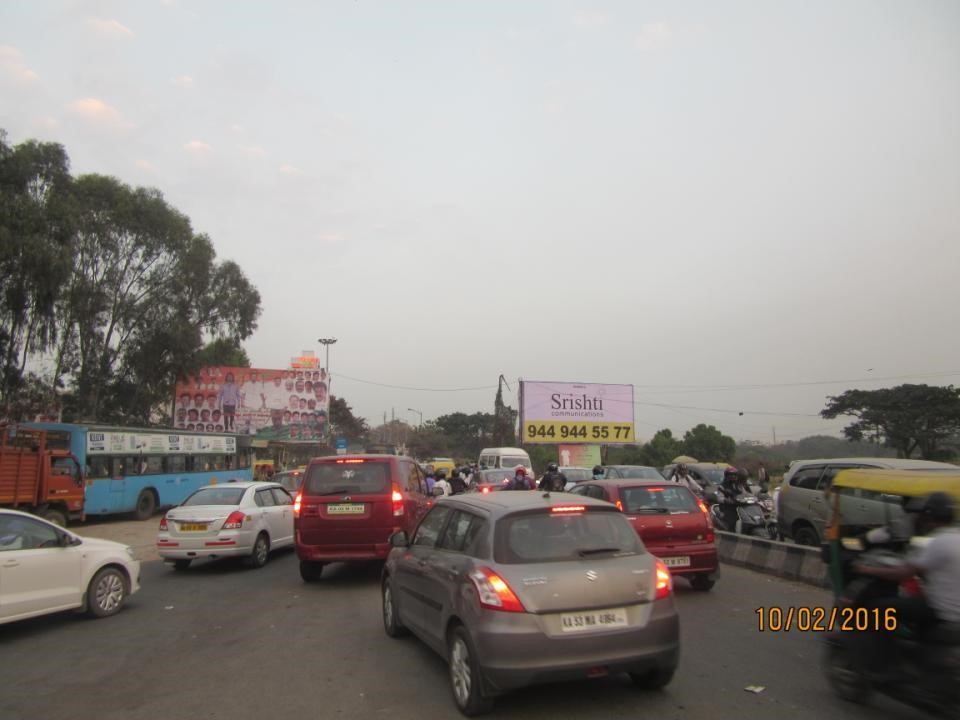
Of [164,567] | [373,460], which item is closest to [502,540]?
[373,460]

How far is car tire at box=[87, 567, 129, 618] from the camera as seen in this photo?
8328mm

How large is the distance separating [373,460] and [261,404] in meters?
40.2

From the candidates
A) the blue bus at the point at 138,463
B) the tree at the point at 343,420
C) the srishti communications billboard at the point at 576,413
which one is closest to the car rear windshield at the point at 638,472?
the blue bus at the point at 138,463

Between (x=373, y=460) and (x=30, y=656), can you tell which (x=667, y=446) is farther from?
(x=30, y=656)

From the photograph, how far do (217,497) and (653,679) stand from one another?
9428 millimetres

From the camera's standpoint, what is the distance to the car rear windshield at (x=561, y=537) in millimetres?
4965

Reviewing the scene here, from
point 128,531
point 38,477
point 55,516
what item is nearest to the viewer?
point 38,477

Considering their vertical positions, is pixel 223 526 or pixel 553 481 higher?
pixel 553 481

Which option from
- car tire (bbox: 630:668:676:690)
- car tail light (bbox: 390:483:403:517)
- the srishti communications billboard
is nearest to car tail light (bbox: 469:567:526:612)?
car tire (bbox: 630:668:676:690)

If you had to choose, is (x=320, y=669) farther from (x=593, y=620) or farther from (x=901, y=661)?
(x=901, y=661)

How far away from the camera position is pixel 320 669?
6.09 m

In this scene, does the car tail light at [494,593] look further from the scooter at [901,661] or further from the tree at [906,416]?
the tree at [906,416]

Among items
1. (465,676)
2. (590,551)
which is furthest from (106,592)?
(590,551)

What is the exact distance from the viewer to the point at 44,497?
18.2 meters
